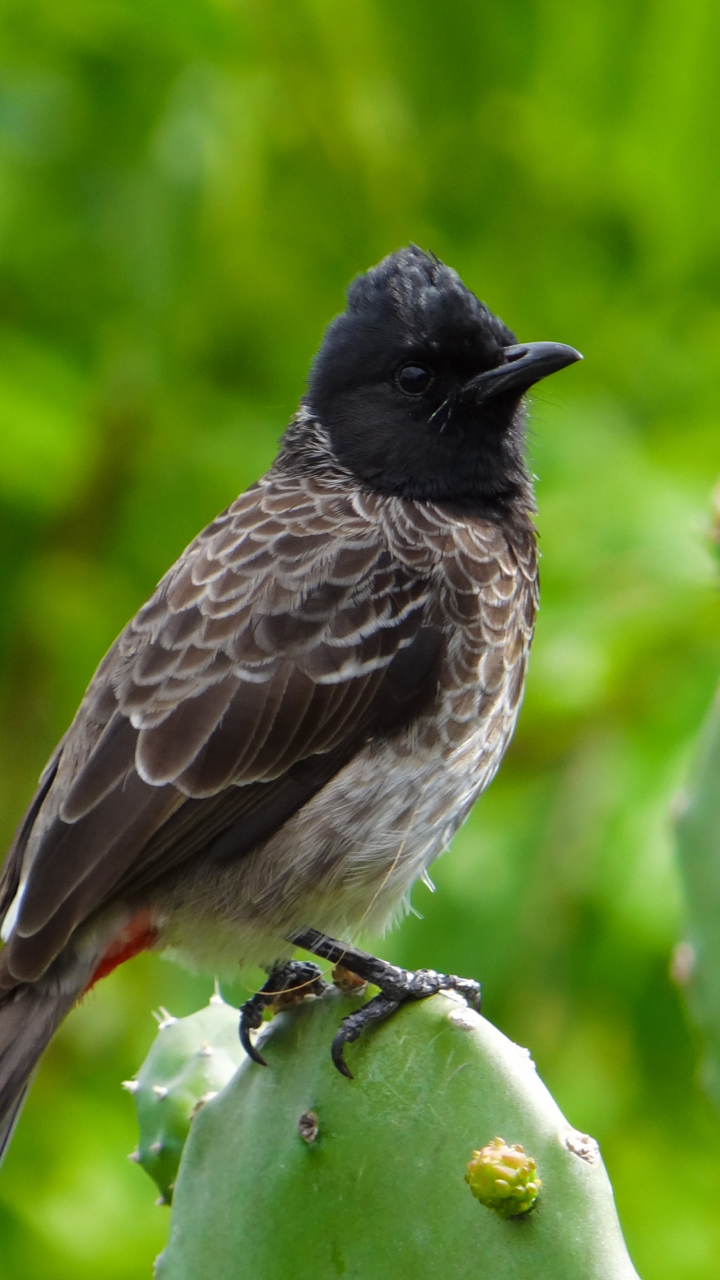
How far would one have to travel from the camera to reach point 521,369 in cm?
321

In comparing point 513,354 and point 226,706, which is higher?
point 513,354

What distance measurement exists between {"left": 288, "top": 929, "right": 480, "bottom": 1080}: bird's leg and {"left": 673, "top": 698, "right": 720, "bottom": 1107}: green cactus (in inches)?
15.0

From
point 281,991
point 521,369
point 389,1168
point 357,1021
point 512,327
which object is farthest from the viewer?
point 512,327

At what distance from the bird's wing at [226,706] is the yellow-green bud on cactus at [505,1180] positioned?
3.24ft

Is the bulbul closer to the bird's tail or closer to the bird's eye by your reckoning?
the bird's tail

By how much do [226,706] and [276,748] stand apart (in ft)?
0.40

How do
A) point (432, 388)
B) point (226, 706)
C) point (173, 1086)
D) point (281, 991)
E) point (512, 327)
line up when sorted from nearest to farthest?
point (173, 1086)
point (281, 991)
point (226, 706)
point (432, 388)
point (512, 327)

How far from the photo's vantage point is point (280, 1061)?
222 centimetres


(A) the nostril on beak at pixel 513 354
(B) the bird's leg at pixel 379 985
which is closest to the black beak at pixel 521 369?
(A) the nostril on beak at pixel 513 354

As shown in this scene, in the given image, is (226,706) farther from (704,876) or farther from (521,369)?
(521,369)

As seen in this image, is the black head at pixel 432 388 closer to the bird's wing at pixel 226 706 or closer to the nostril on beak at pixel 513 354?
the nostril on beak at pixel 513 354

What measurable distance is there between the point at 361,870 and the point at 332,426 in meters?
1.10

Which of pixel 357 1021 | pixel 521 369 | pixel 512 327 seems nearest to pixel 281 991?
pixel 357 1021

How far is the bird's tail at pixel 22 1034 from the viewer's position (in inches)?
99.7
